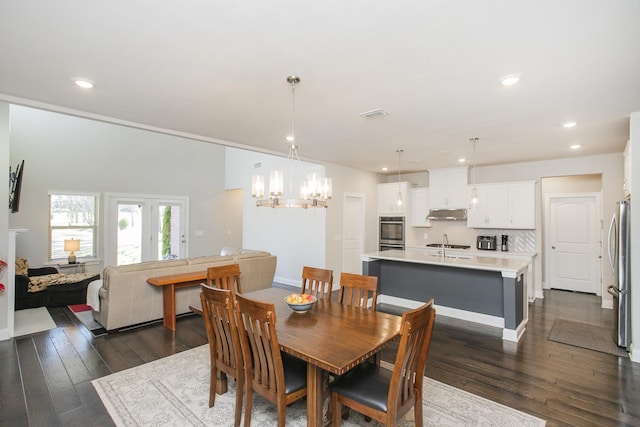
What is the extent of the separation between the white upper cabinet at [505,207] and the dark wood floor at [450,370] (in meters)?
2.29

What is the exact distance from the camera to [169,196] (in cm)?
834

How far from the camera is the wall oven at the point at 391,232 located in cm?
741

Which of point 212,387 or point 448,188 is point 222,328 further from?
point 448,188

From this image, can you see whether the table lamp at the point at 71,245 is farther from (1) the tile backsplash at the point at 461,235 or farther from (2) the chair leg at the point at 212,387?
Answer: (1) the tile backsplash at the point at 461,235

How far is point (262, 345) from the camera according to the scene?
6.61 feet

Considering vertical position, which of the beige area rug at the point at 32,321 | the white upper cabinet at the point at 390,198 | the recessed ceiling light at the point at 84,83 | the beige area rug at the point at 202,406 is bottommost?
the beige area rug at the point at 202,406

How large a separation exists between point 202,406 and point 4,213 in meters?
3.17

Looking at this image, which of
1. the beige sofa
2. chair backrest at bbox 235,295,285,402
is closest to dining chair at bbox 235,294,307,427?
chair backrest at bbox 235,295,285,402

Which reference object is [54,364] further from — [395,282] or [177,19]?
[395,282]

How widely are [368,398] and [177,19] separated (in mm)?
2497

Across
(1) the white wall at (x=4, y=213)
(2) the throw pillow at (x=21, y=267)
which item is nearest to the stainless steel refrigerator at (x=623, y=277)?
(1) the white wall at (x=4, y=213)

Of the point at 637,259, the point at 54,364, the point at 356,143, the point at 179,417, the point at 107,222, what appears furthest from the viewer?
the point at 107,222

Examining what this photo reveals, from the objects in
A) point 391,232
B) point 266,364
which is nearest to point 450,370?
point 266,364

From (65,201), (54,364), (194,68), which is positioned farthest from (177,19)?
(65,201)
